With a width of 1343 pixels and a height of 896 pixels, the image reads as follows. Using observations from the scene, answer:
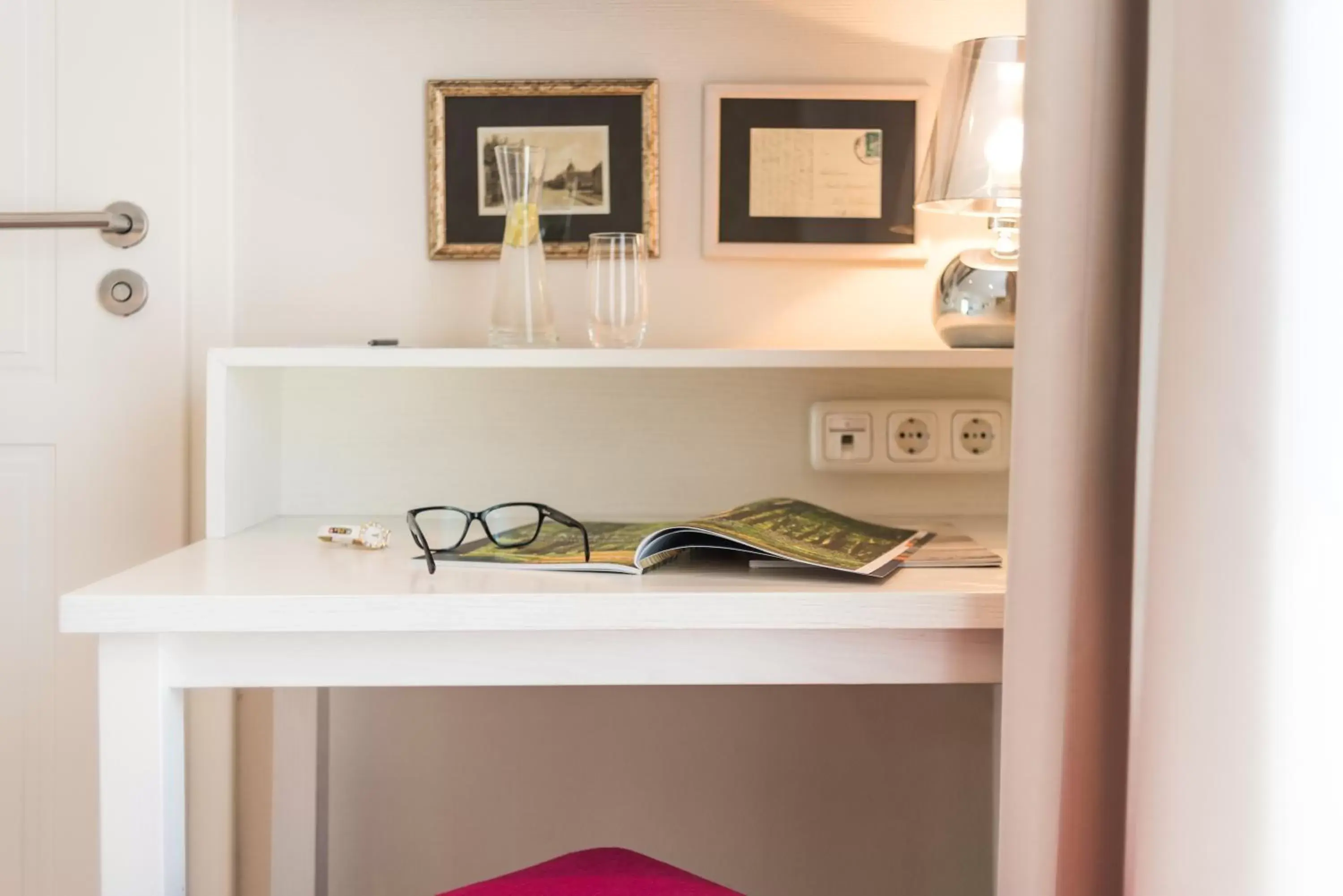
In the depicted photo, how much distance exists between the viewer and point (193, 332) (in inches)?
53.7

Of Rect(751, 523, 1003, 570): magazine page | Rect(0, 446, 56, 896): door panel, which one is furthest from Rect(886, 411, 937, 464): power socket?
Rect(0, 446, 56, 896): door panel

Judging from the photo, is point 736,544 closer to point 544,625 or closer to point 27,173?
point 544,625

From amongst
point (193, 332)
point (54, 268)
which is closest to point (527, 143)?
point (193, 332)

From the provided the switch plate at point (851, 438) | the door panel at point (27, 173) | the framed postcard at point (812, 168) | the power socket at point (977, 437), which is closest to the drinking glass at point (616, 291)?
the framed postcard at point (812, 168)

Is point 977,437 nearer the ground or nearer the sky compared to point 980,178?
nearer the ground

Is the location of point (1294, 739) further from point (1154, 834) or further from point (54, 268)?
point (54, 268)

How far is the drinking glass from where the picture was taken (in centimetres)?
125

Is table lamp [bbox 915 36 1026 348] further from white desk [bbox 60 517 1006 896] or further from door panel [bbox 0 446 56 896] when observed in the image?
door panel [bbox 0 446 56 896]

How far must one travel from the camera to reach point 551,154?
1.38 m

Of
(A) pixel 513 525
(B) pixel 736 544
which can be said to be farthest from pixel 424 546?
(A) pixel 513 525

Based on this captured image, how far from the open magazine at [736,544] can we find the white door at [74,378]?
0.51 m

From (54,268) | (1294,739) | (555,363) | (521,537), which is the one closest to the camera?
(1294,739)

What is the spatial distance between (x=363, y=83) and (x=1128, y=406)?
1.00 m

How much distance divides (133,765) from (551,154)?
832 millimetres
